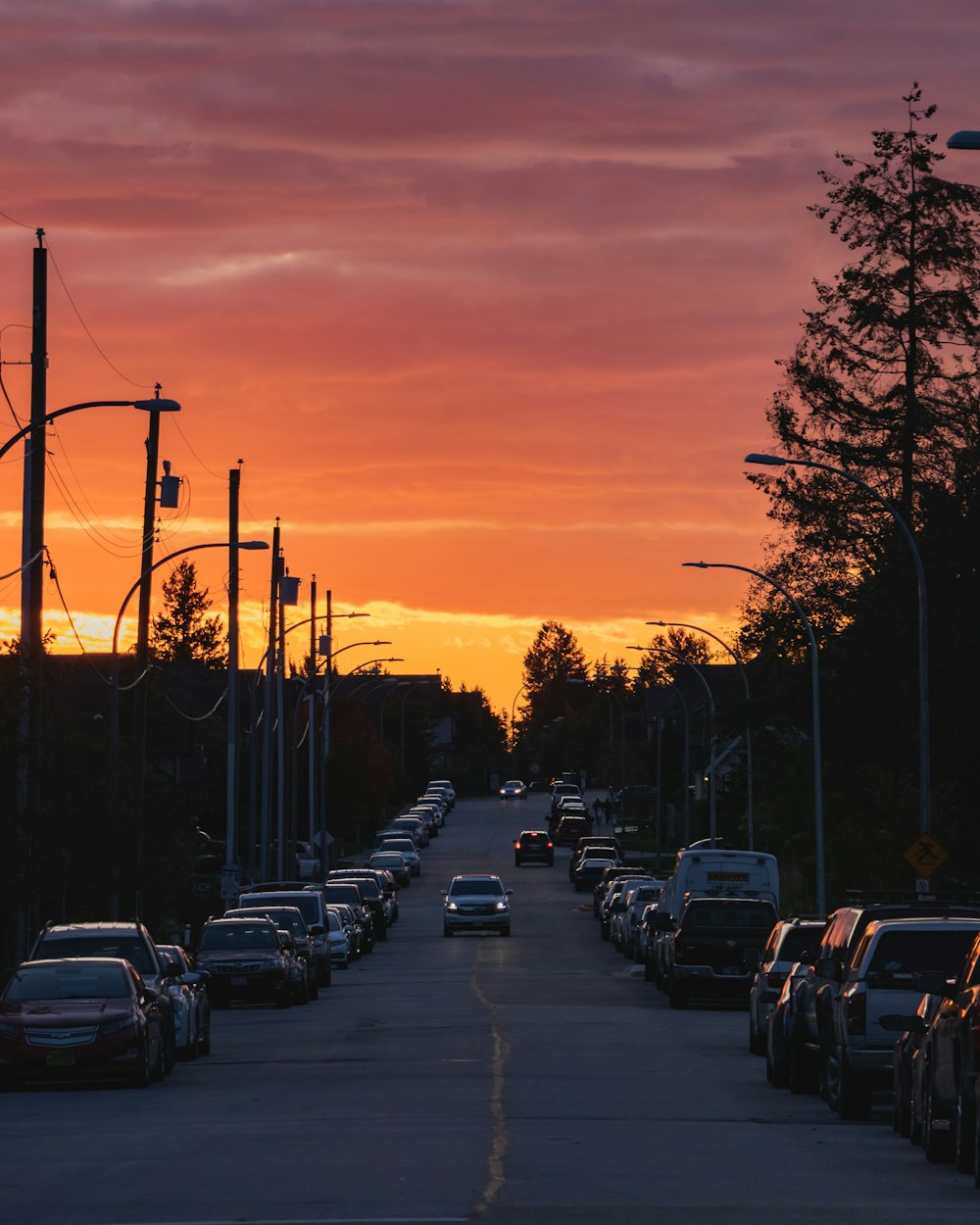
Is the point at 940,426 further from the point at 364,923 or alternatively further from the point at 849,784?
the point at 364,923

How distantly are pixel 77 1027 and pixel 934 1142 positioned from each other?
998 centimetres

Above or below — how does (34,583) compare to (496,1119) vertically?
above

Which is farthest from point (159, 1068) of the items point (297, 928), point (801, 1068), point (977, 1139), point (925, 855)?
point (297, 928)

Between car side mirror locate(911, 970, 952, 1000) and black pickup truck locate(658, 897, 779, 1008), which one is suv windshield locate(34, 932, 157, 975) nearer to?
car side mirror locate(911, 970, 952, 1000)

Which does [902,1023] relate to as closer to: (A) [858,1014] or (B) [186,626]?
(A) [858,1014]

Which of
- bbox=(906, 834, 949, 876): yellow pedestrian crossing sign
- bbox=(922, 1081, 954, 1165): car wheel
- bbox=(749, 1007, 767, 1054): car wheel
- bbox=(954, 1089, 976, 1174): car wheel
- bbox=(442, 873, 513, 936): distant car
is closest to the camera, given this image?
bbox=(954, 1089, 976, 1174): car wheel

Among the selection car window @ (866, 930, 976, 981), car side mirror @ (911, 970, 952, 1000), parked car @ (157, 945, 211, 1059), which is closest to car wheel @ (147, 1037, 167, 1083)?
parked car @ (157, 945, 211, 1059)

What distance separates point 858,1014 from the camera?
763 inches

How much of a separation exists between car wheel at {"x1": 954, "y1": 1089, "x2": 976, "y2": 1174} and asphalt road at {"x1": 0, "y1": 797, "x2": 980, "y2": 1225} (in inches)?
6.3

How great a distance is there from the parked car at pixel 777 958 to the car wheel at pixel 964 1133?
10523mm

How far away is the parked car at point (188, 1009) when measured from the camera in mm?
26734

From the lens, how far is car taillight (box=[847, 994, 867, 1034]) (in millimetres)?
19344

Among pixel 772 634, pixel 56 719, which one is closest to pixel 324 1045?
pixel 56 719

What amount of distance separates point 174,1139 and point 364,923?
41.2 metres
